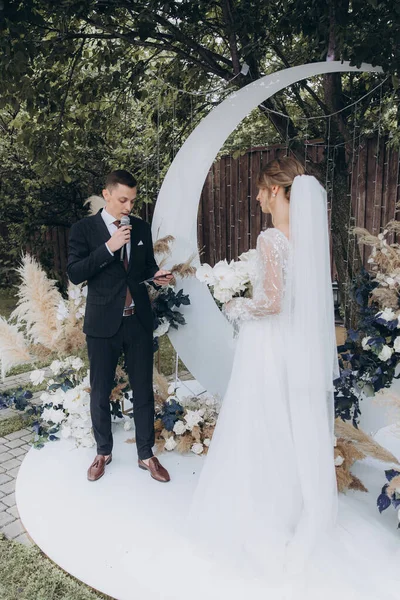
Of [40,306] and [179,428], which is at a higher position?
[40,306]

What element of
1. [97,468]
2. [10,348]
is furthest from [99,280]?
[97,468]


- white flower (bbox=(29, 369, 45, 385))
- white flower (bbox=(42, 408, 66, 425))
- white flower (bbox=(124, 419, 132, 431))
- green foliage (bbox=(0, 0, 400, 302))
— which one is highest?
green foliage (bbox=(0, 0, 400, 302))

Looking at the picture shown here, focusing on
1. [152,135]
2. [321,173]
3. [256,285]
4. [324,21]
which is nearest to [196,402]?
[256,285]

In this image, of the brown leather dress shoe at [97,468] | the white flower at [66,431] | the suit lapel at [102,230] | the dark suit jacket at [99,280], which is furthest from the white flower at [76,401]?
the suit lapel at [102,230]

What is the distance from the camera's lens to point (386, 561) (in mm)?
2227

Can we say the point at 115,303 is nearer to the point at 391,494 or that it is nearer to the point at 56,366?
the point at 56,366

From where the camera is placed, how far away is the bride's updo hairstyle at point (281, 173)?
224cm

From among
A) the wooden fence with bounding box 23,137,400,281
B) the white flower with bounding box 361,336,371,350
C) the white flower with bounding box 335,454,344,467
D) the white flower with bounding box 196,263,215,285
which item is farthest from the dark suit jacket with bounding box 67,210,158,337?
the wooden fence with bounding box 23,137,400,281

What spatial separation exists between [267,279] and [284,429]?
67 centimetres

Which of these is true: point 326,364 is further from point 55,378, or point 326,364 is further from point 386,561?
point 55,378

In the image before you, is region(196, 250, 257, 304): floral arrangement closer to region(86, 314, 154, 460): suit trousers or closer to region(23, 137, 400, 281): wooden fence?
region(86, 314, 154, 460): suit trousers

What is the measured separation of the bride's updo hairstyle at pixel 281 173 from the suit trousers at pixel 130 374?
3.49 ft

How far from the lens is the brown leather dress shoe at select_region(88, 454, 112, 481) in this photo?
291cm

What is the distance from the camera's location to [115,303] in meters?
2.75
